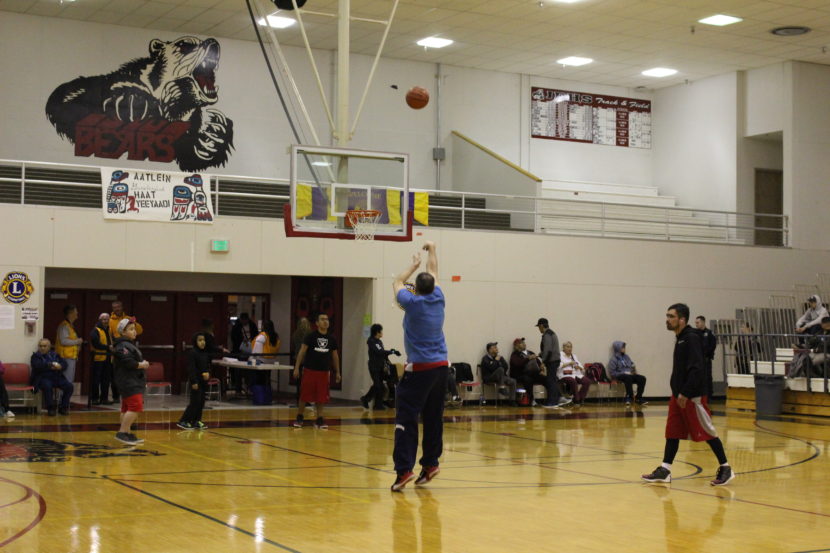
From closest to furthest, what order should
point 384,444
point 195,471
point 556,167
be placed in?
point 195,471
point 384,444
point 556,167

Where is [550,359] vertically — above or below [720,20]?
below

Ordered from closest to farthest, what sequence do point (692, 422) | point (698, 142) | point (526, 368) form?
point (692, 422), point (526, 368), point (698, 142)

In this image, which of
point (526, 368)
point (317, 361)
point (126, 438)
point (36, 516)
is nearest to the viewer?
point (36, 516)

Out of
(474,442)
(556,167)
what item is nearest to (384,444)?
(474,442)

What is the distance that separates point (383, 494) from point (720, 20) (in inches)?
615

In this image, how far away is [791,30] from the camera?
22.0m

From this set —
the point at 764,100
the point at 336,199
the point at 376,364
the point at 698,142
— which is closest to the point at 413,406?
the point at 336,199

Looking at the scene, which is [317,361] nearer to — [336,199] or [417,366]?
[336,199]

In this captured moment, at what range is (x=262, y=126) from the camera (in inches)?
933

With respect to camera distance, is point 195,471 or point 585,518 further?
point 195,471

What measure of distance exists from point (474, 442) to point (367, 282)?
7.34m

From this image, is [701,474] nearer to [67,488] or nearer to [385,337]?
[67,488]

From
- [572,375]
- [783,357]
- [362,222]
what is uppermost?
[362,222]

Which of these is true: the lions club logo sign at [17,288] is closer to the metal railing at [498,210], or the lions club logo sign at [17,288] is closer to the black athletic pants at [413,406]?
the metal railing at [498,210]
